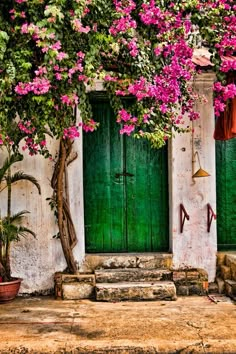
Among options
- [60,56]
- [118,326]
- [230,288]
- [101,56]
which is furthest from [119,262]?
[60,56]

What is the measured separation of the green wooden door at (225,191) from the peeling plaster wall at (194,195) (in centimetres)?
36

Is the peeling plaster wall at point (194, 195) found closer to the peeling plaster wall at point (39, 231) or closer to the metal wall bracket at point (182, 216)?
the metal wall bracket at point (182, 216)

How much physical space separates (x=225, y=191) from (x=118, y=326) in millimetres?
3335

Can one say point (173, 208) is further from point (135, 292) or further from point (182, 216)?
point (135, 292)

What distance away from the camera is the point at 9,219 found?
7906mm

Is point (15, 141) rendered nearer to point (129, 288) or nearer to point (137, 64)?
point (137, 64)

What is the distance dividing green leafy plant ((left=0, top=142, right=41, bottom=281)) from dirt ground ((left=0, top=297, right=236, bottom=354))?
0.62 meters

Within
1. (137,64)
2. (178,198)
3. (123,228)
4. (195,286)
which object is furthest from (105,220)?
(137,64)

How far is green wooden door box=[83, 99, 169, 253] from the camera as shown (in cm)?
859

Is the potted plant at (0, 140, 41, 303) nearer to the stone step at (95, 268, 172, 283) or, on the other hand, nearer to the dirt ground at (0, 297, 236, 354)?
the dirt ground at (0, 297, 236, 354)

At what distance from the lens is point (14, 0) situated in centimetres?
530

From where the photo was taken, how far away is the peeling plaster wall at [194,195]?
834 centimetres

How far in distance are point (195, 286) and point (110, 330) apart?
7.38 feet

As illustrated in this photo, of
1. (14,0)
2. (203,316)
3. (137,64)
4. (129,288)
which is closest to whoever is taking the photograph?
(14,0)
